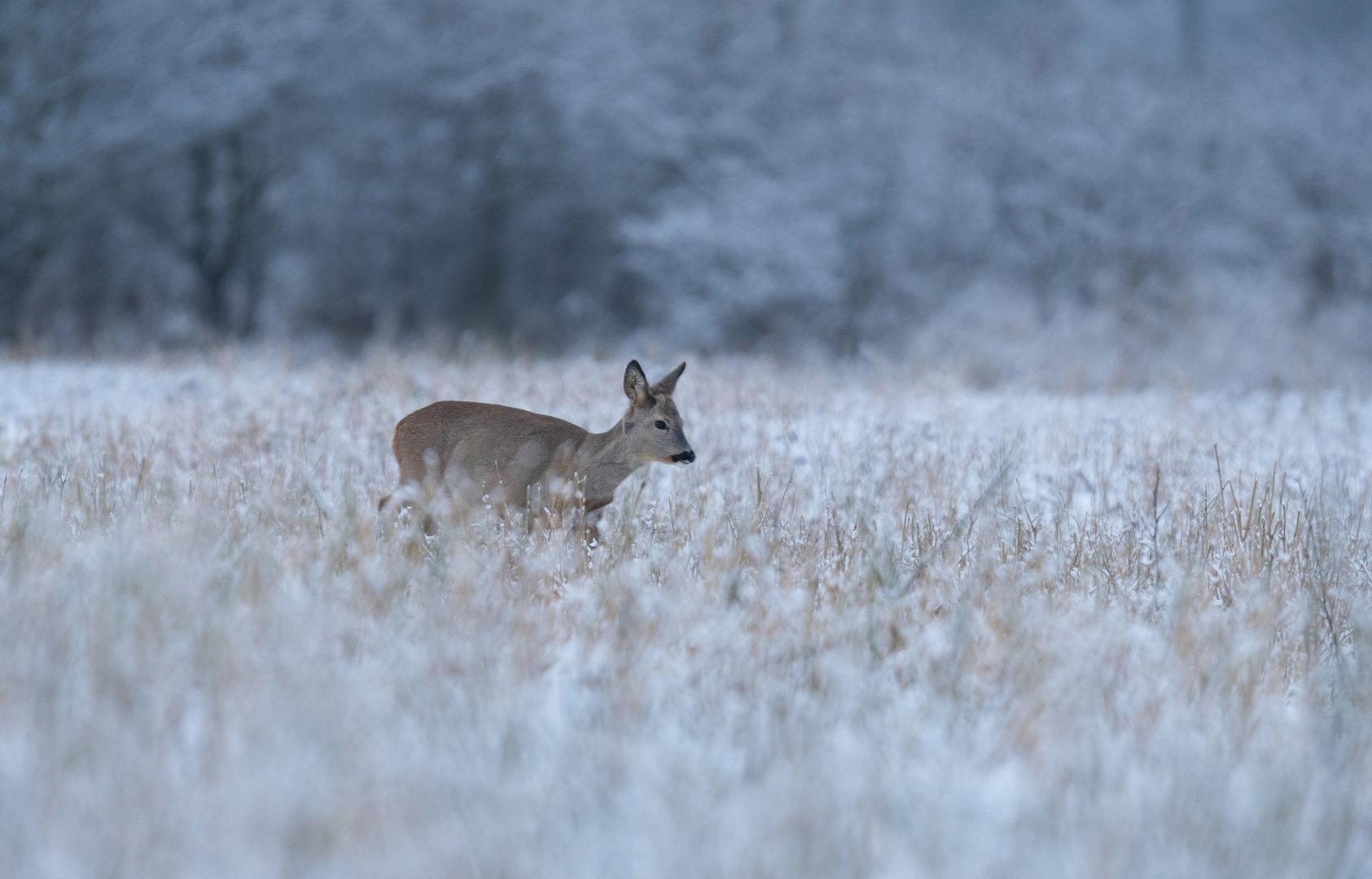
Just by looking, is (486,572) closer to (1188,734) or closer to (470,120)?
(1188,734)

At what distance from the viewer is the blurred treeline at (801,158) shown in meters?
17.5

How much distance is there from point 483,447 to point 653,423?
76 centimetres

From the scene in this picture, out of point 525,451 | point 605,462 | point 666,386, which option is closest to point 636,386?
point 666,386

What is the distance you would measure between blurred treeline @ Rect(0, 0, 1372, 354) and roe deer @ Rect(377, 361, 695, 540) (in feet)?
39.9

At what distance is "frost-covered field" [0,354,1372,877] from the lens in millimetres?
1799

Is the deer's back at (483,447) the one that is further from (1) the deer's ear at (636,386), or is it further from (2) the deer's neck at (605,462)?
(1) the deer's ear at (636,386)

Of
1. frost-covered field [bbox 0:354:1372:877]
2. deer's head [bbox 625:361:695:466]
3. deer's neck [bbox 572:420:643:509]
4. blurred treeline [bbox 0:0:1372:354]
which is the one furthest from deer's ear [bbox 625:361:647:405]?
blurred treeline [bbox 0:0:1372:354]

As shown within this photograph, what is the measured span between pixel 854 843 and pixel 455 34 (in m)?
18.9

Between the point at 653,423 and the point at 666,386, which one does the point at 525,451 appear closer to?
the point at 653,423

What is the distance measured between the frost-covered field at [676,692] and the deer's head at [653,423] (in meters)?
0.27

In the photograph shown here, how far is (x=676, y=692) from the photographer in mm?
2584

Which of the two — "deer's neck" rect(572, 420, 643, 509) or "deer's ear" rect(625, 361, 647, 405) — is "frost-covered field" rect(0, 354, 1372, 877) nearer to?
"deer's neck" rect(572, 420, 643, 509)

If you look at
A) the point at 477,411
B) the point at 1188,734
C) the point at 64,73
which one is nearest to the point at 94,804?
the point at 1188,734

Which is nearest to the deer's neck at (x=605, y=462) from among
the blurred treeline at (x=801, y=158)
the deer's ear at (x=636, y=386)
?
the deer's ear at (x=636, y=386)
